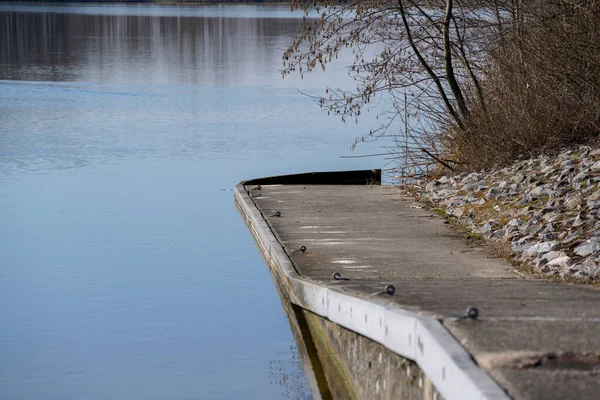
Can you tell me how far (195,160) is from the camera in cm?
2106

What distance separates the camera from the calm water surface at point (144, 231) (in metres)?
9.34

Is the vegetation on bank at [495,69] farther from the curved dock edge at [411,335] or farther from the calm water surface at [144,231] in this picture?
the curved dock edge at [411,335]

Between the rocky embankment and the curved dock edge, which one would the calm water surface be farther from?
the rocky embankment

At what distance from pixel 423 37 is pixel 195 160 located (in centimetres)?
615

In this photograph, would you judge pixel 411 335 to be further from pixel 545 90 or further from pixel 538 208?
pixel 545 90

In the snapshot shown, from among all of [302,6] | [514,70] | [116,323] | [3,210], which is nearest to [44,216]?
[3,210]

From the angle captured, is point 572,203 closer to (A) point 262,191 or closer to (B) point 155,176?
(A) point 262,191

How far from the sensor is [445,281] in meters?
8.55

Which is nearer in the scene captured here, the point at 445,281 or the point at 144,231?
the point at 445,281

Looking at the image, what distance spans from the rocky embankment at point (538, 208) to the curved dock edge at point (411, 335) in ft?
6.84

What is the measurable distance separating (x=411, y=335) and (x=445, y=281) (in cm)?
322

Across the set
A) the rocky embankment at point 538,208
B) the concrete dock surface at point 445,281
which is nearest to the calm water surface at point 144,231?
the concrete dock surface at point 445,281

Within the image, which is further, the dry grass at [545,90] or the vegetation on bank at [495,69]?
the vegetation on bank at [495,69]

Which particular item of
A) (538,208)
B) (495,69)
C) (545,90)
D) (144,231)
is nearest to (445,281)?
(538,208)
